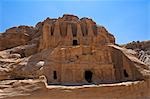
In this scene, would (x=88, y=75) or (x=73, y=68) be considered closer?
(x=73, y=68)

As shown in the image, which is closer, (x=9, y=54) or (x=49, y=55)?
(x=49, y=55)

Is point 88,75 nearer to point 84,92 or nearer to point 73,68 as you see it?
point 73,68

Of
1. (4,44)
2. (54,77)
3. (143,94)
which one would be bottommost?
(143,94)

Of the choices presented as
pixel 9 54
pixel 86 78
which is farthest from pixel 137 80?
pixel 9 54

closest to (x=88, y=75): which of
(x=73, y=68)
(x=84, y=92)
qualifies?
(x=73, y=68)

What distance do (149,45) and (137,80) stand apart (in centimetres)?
2312

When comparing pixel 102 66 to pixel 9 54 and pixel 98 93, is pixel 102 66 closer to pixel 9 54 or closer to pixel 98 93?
pixel 98 93

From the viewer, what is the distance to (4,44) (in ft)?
143

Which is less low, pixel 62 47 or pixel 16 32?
pixel 16 32

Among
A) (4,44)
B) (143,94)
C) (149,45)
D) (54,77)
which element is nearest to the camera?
(143,94)

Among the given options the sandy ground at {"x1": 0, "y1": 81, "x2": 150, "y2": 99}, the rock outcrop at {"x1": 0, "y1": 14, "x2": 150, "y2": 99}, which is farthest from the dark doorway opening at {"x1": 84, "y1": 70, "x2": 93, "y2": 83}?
the sandy ground at {"x1": 0, "y1": 81, "x2": 150, "y2": 99}

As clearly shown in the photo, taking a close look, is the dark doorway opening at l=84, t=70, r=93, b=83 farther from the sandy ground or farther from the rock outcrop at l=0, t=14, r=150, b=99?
the sandy ground

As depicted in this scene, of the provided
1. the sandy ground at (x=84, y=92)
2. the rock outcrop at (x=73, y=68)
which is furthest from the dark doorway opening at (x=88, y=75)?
the sandy ground at (x=84, y=92)

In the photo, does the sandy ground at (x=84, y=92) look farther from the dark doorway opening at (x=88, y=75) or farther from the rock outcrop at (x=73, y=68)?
the dark doorway opening at (x=88, y=75)
